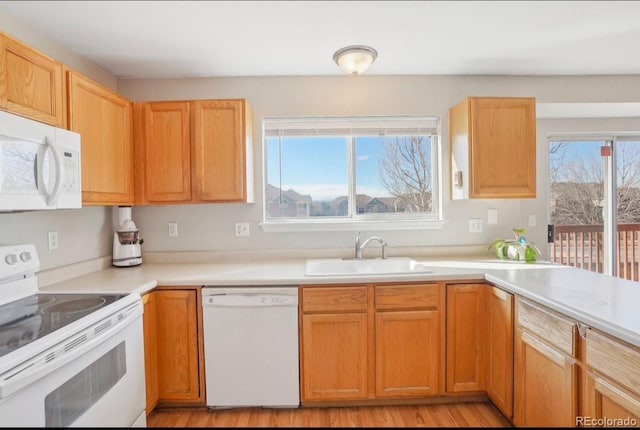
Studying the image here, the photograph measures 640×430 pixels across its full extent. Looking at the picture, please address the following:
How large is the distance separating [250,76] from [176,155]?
2.90 ft

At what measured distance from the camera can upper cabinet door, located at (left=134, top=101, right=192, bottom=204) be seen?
2.32 meters

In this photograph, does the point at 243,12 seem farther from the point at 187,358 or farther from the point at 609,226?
the point at 609,226

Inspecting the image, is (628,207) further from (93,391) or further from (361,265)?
(93,391)

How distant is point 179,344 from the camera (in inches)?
79.7

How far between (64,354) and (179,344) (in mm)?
872

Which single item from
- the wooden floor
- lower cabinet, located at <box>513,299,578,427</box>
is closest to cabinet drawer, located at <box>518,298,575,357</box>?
lower cabinet, located at <box>513,299,578,427</box>

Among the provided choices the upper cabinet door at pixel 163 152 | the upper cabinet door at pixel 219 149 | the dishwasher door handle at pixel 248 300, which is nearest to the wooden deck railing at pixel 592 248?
the dishwasher door handle at pixel 248 300

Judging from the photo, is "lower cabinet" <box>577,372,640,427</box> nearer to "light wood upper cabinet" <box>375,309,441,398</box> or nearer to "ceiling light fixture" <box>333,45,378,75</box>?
"light wood upper cabinet" <box>375,309,441,398</box>

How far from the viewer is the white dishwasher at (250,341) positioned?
6.56ft

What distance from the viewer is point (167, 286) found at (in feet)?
6.63

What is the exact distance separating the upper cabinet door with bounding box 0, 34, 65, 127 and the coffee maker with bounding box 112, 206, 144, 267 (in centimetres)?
92

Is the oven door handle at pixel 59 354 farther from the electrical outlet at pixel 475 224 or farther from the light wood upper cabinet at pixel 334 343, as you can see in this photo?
the electrical outlet at pixel 475 224

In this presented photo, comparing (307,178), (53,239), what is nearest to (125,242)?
(53,239)

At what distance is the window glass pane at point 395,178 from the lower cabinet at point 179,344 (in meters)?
1.50
